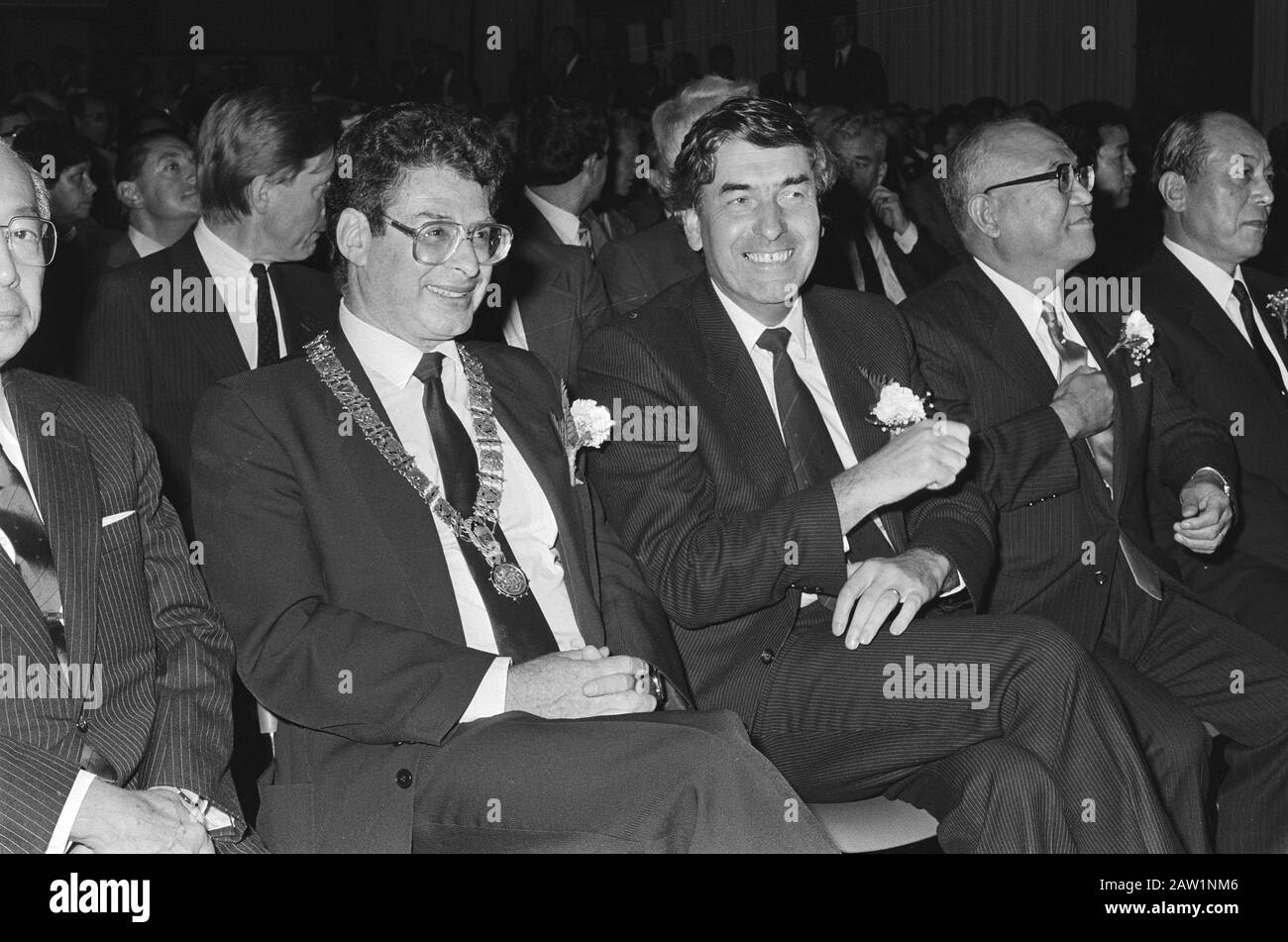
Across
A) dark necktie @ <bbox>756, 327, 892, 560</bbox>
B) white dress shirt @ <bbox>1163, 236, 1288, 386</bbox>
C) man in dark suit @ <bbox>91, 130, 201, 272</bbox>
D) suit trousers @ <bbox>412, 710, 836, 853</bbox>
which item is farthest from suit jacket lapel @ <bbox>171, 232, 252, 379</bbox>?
white dress shirt @ <bbox>1163, 236, 1288, 386</bbox>

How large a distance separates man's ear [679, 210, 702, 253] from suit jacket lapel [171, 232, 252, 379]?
1.03 m

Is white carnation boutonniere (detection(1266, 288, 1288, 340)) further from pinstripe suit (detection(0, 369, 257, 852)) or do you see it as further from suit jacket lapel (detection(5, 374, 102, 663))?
suit jacket lapel (detection(5, 374, 102, 663))

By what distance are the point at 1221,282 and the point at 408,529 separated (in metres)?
2.48

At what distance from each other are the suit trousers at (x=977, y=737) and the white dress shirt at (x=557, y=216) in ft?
8.39

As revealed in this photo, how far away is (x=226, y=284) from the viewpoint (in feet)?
10.6

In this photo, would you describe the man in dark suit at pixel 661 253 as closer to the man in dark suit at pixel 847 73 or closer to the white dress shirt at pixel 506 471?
the white dress shirt at pixel 506 471

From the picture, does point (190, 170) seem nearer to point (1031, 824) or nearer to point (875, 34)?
point (1031, 824)

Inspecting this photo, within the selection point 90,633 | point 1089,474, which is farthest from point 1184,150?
point 90,633

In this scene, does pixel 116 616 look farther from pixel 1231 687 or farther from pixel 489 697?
pixel 1231 687

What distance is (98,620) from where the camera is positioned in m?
1.94

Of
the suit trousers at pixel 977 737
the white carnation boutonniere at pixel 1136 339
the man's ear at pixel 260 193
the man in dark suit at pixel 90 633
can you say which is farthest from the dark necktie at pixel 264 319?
the white carnation boutonniere at pixel 1136 339
